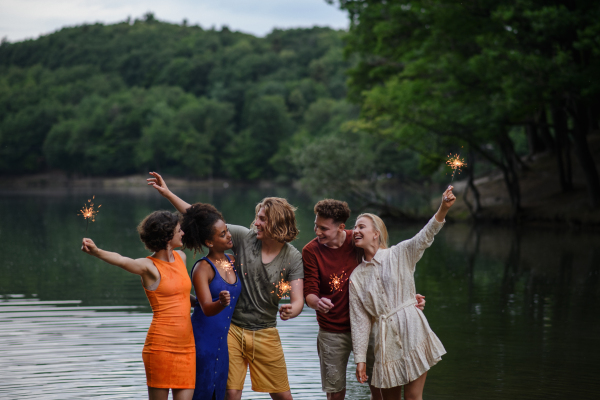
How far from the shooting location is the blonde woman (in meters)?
3.99

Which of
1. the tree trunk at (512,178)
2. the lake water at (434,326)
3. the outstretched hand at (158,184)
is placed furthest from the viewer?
the tree trunk at (512,178)

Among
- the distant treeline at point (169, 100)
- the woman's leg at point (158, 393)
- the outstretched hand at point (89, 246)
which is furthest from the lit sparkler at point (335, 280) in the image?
the distant treeline at point (169, 100)

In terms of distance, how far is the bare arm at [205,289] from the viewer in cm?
370

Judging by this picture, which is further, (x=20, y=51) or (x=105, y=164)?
(x=20, y=51)

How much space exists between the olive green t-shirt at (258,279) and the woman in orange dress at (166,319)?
42cm

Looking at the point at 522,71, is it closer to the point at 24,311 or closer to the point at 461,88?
the point at 461,88

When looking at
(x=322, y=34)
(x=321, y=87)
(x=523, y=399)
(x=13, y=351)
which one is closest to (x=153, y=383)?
(x=523, y=399)

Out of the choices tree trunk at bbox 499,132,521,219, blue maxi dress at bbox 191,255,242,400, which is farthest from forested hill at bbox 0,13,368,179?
blue maxi dress at bbox 191,255,242,400

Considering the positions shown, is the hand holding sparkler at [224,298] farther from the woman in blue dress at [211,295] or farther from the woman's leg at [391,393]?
the woman's leg at [391,393]

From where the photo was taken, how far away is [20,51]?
14212 cm

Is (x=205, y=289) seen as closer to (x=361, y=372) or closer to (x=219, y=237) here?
(x=219, y=237)

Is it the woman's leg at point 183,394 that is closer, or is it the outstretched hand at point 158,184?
the woman's leg at point 183,394

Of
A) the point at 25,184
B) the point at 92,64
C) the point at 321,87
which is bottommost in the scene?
the point at 25,184

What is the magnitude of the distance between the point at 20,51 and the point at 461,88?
140099 mm
